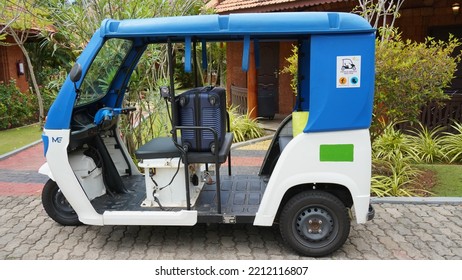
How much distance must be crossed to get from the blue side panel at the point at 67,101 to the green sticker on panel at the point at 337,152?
2.18m

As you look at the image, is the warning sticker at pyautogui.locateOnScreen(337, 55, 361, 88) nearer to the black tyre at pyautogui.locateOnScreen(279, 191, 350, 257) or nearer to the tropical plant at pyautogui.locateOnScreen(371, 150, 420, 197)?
the black tyre at pyautogui.locateOnScreen(279, 191, 350, 257)

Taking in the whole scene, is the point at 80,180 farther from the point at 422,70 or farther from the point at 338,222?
the point at 422,70

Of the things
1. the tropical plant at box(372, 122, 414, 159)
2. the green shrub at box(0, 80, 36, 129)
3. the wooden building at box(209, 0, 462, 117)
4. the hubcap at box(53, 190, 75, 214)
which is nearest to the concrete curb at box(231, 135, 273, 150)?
the wooden building at box(209, 0, 462, 117)

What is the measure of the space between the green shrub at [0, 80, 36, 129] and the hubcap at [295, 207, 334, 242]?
10.1m

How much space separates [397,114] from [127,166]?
12.3 ft

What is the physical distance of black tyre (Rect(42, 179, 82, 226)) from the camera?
4.61 metres

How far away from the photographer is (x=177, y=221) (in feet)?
12.3

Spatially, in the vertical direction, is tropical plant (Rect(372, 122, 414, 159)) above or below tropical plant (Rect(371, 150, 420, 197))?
above

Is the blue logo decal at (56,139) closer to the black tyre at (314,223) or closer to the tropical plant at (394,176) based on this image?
the black tyre at (314,223)

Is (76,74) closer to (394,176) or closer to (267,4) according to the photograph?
(394,176)

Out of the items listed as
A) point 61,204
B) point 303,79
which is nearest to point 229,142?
point 303,79

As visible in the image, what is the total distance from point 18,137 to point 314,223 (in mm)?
A: 9108

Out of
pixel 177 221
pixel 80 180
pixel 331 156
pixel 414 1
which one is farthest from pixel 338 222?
pixel 414 1

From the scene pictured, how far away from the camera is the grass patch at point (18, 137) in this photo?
30.8 ft
